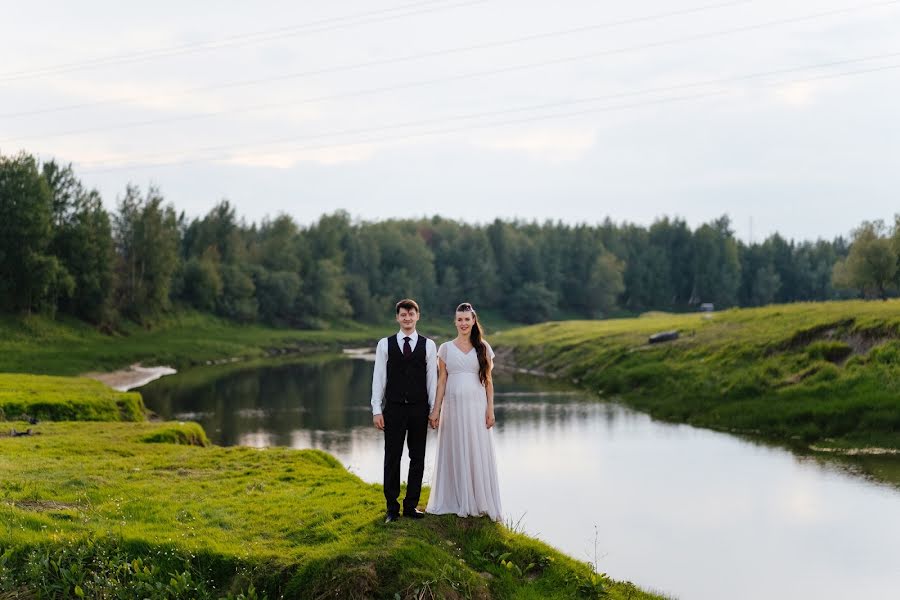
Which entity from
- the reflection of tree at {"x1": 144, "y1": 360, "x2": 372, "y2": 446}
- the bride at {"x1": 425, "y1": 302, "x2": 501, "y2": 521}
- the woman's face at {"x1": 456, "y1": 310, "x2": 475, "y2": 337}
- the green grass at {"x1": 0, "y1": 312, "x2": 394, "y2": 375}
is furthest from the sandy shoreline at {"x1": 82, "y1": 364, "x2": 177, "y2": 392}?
the woman's face at {"x1": 456, "y1": 310, "x2": 475, "y2": 337}

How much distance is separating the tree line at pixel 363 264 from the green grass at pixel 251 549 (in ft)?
168

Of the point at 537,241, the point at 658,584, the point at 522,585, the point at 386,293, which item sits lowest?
the point at 658,584

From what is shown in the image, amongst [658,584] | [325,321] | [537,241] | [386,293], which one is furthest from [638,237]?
[658,584]

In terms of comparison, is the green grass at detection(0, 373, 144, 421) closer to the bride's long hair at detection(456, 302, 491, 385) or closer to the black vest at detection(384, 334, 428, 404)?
the black vest at detection(384, 334, 428, 404)

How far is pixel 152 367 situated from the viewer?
75062mm

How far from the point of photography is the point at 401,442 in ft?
47.3

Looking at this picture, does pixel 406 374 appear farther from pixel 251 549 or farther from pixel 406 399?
pixel 251 549

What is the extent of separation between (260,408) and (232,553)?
3464 centimetres

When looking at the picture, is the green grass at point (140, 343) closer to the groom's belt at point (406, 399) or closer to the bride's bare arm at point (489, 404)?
the groom's belt at point (406, 399)

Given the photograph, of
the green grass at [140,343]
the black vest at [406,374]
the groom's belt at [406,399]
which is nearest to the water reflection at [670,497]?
the groom's belt at [406,399]

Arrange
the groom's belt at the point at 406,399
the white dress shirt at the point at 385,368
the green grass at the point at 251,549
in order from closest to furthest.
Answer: the green grass at the point at 251,549 < the white dress shirt at the point at 385,368 < the groom's belt at the point at 406,399

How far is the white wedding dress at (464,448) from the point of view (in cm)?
1436

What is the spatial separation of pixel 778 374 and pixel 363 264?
104 meters

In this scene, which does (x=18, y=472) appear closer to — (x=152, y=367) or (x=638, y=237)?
(x=152, y=367)
